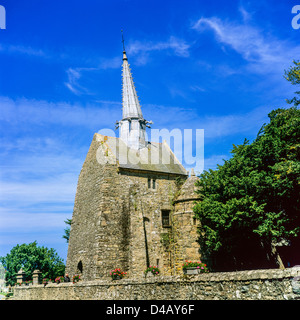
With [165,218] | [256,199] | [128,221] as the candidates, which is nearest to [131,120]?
[165,218]

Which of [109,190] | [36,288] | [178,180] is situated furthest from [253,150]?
[36,288]

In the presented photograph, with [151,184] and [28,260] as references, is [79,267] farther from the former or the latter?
[28,260]

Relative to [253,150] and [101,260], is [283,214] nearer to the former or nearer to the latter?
[253,150]

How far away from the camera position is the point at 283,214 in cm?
2266

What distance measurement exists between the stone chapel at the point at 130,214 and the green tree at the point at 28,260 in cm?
3110

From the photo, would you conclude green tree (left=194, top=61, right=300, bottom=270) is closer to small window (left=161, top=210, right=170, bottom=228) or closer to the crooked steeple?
small window (left=161, top=210, right=170, bottom=228)

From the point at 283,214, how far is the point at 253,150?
5095 mm

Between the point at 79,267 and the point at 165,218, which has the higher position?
the point at 165,218

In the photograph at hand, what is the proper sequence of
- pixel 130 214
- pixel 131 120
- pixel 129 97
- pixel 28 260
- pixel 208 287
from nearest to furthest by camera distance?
pixel 208 287 < pixel 130 214 < pixel 131 120 < pixel 129 97 < pixel 28 260

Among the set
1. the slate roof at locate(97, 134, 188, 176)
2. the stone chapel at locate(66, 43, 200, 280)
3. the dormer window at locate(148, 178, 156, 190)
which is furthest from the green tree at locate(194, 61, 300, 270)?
the slate roof at locate(97, 134, 188, 176)

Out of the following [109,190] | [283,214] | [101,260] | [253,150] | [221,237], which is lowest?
[101,260]

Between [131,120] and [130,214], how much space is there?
11.6 m

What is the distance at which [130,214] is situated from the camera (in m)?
27.5
